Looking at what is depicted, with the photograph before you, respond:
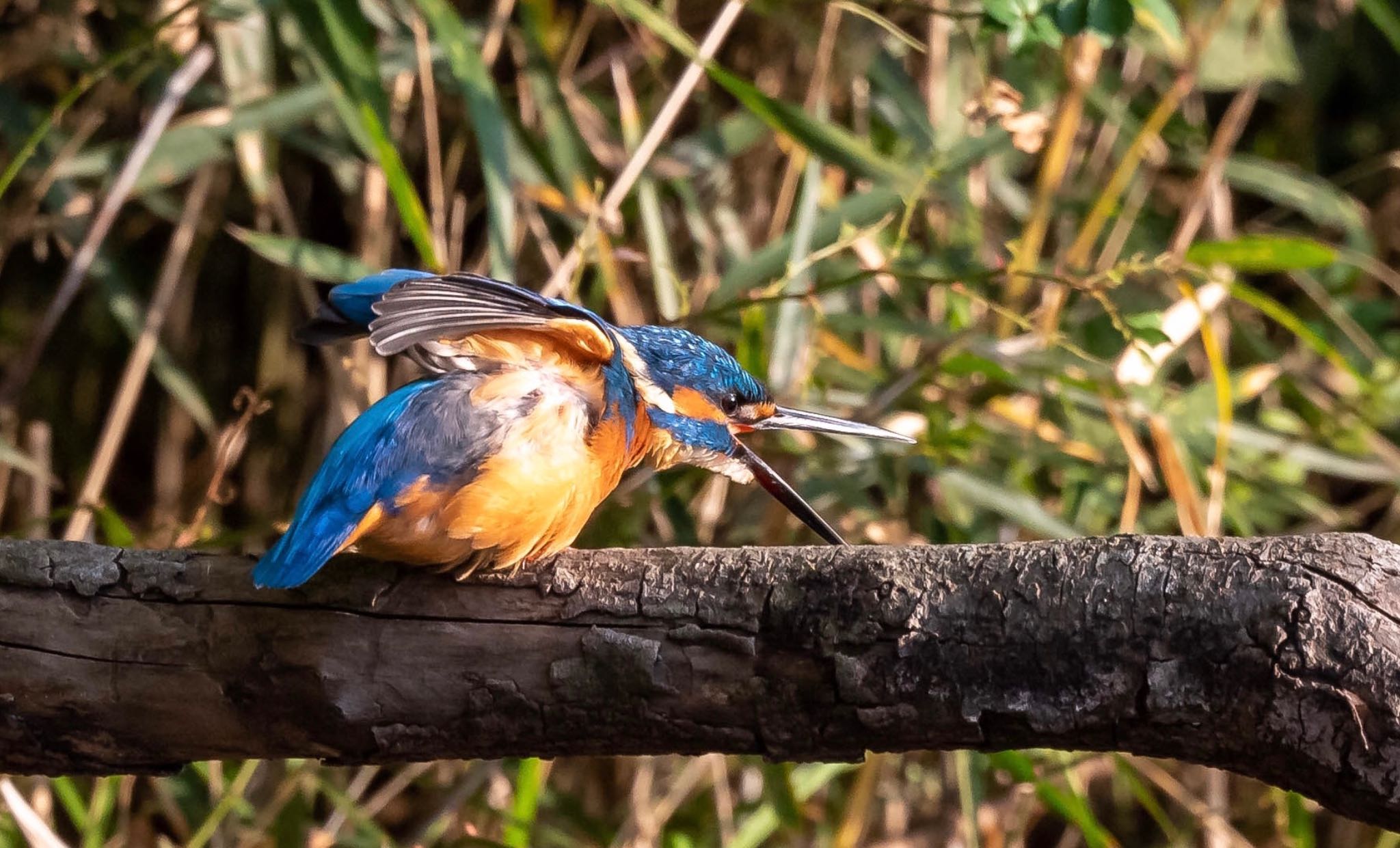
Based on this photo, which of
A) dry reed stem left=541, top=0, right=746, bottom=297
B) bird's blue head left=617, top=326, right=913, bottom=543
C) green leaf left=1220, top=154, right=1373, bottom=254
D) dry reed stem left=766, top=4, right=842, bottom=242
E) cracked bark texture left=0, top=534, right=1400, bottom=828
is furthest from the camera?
green leaf left=1220, top=154, right=1373, bottom=254

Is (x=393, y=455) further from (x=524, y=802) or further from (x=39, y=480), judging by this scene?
(x=39, y=480)

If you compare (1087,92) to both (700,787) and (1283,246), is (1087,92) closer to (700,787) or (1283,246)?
(1283,246)

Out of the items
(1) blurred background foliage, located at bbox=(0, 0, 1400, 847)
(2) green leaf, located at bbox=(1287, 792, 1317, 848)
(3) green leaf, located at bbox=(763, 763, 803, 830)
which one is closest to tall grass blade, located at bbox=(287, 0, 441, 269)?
(1) blurred background foliage, located at bbox=(0, 0, 1400, 847)

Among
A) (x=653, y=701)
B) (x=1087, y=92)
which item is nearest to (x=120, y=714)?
(x=653, y=701)

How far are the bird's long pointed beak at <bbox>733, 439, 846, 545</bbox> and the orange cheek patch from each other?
2.4 inches

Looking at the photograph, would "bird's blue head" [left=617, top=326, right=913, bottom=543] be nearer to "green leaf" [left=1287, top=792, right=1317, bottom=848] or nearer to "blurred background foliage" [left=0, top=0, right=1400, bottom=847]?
"blurred background foliage" [left=0, top=0, right=1400, bottom=847]

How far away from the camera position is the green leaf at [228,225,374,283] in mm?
2043

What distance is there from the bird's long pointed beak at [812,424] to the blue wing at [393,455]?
0.52 metres

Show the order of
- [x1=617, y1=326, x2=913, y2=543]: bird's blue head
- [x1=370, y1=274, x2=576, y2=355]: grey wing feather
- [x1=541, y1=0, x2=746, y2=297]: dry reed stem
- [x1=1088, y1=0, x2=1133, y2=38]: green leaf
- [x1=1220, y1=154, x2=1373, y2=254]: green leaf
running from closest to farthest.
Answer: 1. [x1=370, y1=274, x2=576, y2=355]: grey wing feather
2. [x1=1088, y1=0, x2=1133, y2=38]: green leaf
3. [x1=617, y1=326, x2=913, y2=543]: bird's blue head
4. [x1=541, y1=0, x2=746, y2=297]: dry reed stem
5. [x1=1220, y1=154, x2=1373, y2=254]: green leaf

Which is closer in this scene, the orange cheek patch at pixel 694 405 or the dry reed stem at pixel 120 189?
the orange cheek patch at pixel 694 405

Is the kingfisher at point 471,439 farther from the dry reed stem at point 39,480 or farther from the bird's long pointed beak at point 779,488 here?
the dry reed stem at point 39,480

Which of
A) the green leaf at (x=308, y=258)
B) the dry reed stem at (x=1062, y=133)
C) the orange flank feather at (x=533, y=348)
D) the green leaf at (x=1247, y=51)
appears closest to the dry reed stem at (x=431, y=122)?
the green leaf at (x=308, y=258)

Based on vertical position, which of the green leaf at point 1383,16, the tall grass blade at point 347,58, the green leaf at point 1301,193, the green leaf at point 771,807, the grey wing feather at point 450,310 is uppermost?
the tall grass blade at point 347,58

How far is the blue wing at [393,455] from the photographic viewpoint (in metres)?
1.38
